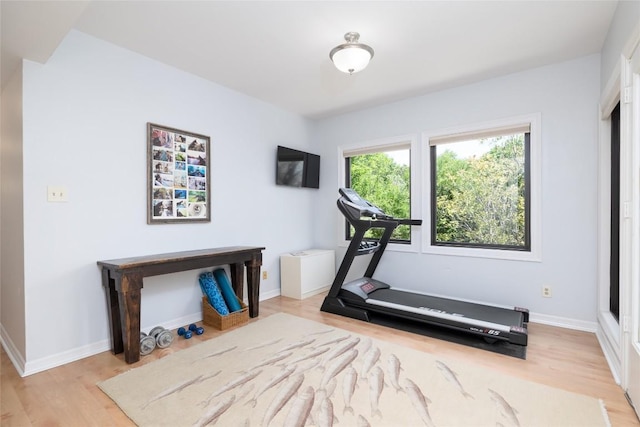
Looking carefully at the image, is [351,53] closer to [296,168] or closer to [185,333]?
[296,168]

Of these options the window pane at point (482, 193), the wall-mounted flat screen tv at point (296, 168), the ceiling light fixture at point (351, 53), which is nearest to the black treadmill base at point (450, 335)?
the window pane at point (482, 193)

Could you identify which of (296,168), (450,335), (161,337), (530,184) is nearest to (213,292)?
(161,337)

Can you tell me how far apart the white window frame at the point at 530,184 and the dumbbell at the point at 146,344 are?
9.59 feet

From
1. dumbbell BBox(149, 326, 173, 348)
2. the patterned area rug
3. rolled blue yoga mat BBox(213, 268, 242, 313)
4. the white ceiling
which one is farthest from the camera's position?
rolled blue yoga mat BBox(213, 268, 242, 313)

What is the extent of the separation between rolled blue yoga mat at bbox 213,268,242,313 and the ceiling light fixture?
232 centimetres

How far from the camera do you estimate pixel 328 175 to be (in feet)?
15.4

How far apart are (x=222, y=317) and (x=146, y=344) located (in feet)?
2.21

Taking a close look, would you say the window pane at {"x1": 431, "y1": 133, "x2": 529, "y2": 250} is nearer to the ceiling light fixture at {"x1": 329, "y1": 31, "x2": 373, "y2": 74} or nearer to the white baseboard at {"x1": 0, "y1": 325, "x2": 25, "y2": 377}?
the ceiling light fixture at {"x1": 329, "y1": 31, "x2": 373, "y2": 74}

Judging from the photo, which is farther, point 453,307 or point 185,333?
point 453,307

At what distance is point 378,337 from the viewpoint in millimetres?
2803

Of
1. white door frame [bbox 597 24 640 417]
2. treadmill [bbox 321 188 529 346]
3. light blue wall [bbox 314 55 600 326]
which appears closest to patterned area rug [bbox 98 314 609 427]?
white door frame [bbox 597 24 640 417]

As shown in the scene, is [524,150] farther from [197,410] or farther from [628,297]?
[197,410]

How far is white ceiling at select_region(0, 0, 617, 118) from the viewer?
7.04 feet

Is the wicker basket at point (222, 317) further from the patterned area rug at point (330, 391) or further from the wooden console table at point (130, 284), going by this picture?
the wooden console table at point (130, 284)
